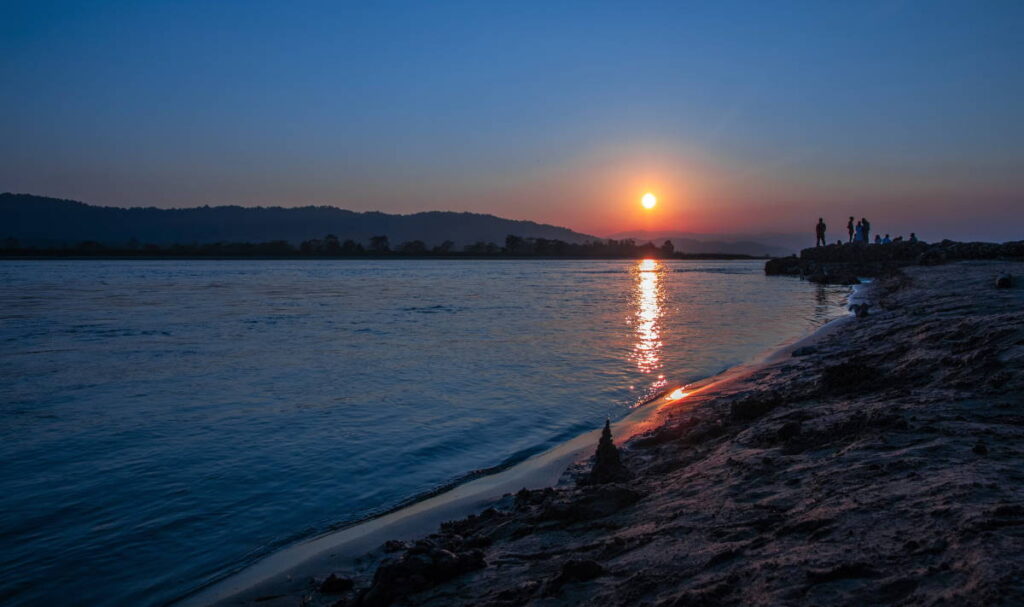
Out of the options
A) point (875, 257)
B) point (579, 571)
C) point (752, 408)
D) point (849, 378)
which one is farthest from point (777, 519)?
point (875, 257)

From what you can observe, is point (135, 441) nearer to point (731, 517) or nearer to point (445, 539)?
point (445, 539)

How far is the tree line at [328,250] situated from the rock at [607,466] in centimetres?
10299

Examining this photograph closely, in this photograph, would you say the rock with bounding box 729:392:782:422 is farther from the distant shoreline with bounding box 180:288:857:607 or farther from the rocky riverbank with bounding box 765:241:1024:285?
the rocky riverbank with bounding box 765:241:1024:285

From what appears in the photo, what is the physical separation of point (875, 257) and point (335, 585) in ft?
Result: 147

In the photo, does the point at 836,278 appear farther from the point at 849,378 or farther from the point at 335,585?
the point at 335,585

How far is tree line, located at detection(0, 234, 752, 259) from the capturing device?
94562 mm

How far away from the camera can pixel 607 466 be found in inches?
194

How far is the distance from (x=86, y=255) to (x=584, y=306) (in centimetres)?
9135

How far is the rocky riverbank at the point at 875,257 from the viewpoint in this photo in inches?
1250

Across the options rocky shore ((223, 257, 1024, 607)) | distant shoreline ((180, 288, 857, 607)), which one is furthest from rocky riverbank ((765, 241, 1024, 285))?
distant shoreline ((180, 288, 857, 607))

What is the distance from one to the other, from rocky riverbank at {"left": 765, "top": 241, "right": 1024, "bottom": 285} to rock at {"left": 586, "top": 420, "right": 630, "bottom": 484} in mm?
30501

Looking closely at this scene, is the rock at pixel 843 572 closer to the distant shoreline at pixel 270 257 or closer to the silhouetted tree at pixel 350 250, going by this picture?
the distant shoreline at pixel 270 257

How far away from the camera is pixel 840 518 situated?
2953mm

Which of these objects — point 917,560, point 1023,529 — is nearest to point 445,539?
point 917,560
